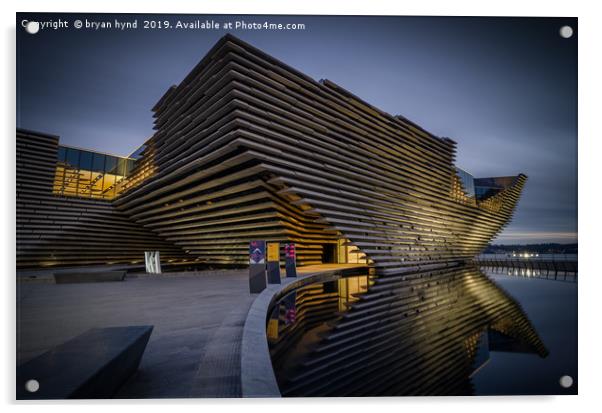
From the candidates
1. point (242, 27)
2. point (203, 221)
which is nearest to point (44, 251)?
point (203, 221)

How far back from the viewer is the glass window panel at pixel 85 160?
26156mm

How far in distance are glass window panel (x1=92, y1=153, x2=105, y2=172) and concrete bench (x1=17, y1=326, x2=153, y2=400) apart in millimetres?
28854

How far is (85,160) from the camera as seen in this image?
87.3ft

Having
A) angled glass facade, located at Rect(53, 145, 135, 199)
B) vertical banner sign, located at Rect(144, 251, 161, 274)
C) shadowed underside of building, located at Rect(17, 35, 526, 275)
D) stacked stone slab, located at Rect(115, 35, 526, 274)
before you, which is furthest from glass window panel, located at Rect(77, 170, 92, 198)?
vertical banner sign, located at Rect(144, 251, 161, 274)

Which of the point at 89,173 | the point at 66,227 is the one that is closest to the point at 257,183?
the point at 66,227

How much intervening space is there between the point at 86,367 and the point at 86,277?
12.0 meters

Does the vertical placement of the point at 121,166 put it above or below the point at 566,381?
above

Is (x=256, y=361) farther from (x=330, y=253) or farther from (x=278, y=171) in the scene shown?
(x=330, y=253)

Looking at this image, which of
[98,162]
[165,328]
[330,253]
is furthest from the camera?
[98,162]

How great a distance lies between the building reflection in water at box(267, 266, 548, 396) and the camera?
3.84 metres

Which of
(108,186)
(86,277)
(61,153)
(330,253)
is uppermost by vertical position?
(61,153)

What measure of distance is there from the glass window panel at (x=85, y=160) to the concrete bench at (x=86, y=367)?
2803 cm

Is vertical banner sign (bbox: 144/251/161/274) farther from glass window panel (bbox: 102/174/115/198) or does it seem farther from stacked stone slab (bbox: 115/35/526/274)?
glass window panel (bbox: 102/174/115/198)

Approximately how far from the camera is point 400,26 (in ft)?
15.9
